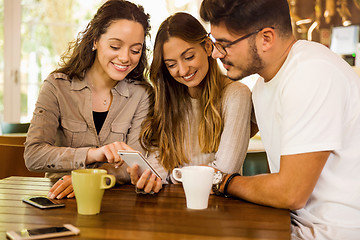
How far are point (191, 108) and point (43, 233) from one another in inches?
43.7

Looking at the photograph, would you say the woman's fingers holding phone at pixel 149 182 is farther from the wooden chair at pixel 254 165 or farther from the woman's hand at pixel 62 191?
the wooden chair at pixel 254 165

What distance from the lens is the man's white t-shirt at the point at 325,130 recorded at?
4.00 feet

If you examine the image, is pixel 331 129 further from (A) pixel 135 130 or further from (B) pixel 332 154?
(A) pixel 135 130

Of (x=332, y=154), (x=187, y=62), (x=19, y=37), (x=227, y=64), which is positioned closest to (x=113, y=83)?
(x=187, y=62)

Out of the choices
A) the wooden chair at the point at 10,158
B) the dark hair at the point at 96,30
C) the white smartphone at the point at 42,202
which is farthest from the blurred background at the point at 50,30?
the white smartphone at the point at 42,202

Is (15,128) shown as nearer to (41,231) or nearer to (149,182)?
(149,182)

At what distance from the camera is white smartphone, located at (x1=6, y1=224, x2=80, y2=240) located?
37.4 inches

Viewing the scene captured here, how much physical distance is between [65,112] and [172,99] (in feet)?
1.62

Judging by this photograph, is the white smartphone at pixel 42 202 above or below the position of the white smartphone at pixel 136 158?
below

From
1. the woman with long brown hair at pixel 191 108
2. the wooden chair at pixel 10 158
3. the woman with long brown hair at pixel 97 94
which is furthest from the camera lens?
the wooden chair at pixel 10 158

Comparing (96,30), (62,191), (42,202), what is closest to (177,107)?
(96,30)

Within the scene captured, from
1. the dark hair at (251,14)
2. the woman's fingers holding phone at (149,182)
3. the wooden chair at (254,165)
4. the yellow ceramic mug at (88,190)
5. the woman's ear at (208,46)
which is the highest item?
the dark hair at (251,14)

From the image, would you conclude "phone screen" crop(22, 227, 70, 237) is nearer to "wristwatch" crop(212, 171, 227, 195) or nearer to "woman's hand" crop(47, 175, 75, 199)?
"woman's hand" crop(47, 175, 75, 199)

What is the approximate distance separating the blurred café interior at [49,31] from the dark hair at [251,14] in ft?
13.0
